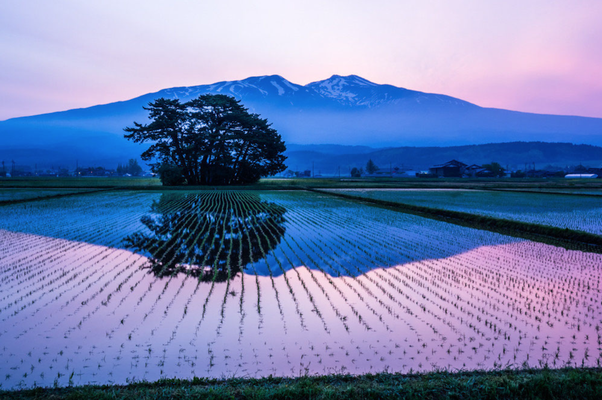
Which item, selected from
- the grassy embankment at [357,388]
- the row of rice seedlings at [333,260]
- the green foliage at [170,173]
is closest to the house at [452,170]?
the green foliage at [170,173]

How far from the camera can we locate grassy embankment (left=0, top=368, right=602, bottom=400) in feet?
11.9

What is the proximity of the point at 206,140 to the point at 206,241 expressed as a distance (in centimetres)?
3507

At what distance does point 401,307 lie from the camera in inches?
245

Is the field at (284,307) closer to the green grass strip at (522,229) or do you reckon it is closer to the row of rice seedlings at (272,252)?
the row of rice seedlings at (272,252)

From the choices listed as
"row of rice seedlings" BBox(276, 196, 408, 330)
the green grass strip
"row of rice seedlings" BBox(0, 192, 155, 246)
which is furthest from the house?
"row of rice seedlings" BBox(276, 196, 408, 330)

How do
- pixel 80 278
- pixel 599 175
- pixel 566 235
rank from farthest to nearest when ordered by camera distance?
pixel 599 175 < pixel 566 235 < pixel 80 278

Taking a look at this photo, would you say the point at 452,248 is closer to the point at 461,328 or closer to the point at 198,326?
the point at 461,328

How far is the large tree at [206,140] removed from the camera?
45406 millimetres

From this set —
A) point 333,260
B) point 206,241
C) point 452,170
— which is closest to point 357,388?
point 333,260

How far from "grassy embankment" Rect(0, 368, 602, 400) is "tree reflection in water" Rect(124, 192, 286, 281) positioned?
4.07 meters

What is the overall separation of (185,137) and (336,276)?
134ft

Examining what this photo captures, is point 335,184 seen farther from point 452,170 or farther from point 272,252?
point 452,170

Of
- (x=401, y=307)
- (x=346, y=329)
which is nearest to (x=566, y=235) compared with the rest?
(x=401, y=307)

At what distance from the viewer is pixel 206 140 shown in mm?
45688
